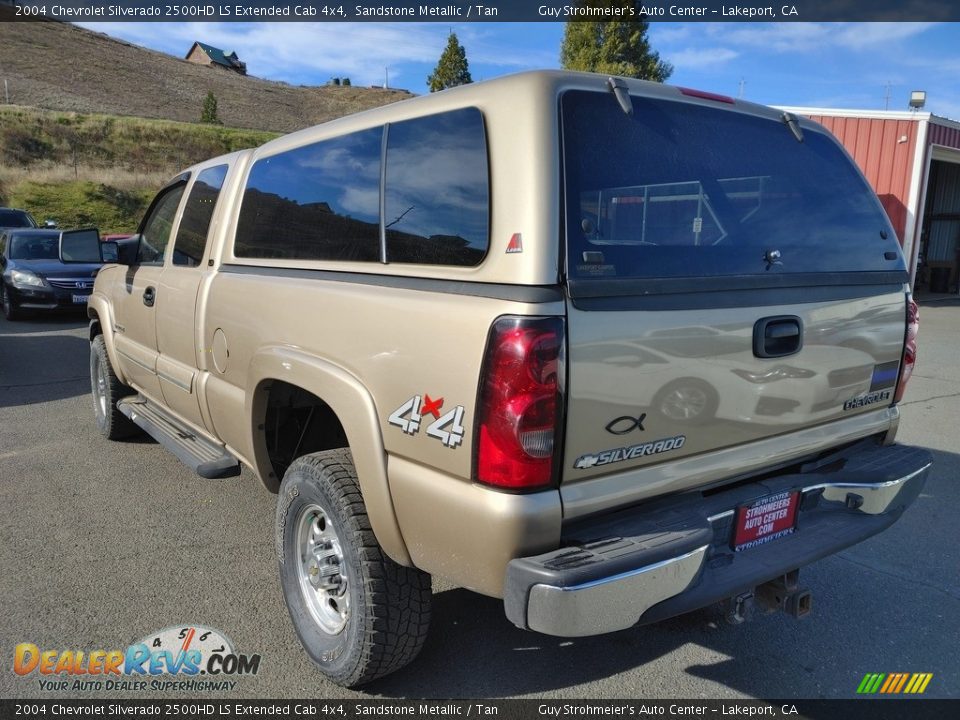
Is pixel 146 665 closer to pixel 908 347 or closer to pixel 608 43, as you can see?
pixel 908 347

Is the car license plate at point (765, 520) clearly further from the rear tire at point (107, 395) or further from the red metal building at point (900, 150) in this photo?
the red metal building at point (900, 150)

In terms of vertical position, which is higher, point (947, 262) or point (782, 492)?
point (782, 492)

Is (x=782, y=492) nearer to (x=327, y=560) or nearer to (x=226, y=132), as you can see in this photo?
(x=327, y=560)

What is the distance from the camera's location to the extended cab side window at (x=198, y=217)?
385cm

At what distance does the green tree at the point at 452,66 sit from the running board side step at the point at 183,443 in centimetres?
4603

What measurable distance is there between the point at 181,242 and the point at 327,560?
2281 millimetres

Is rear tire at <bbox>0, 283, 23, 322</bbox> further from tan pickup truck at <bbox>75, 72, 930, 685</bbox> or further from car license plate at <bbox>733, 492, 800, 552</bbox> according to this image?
car license plate at <bbox>733, 492, 800, 552</bbox>

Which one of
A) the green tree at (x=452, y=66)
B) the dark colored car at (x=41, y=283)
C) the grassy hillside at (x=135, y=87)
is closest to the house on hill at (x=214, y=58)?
the grassy hillside at (x=135, y=87)

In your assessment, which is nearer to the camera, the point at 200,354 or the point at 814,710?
the point at 814,710

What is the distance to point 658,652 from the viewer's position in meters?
2.92

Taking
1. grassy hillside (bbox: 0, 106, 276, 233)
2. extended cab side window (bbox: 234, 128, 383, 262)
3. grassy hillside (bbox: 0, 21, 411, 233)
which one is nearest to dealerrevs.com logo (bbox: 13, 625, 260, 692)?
extended cab side window (bbox: 234, 128, 383, 262)

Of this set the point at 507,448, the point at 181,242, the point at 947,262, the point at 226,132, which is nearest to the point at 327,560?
the point at 507,448

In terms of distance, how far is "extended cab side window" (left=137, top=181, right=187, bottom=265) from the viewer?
4.41 m

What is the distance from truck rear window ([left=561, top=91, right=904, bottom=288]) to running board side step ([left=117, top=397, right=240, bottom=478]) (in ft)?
7.38
